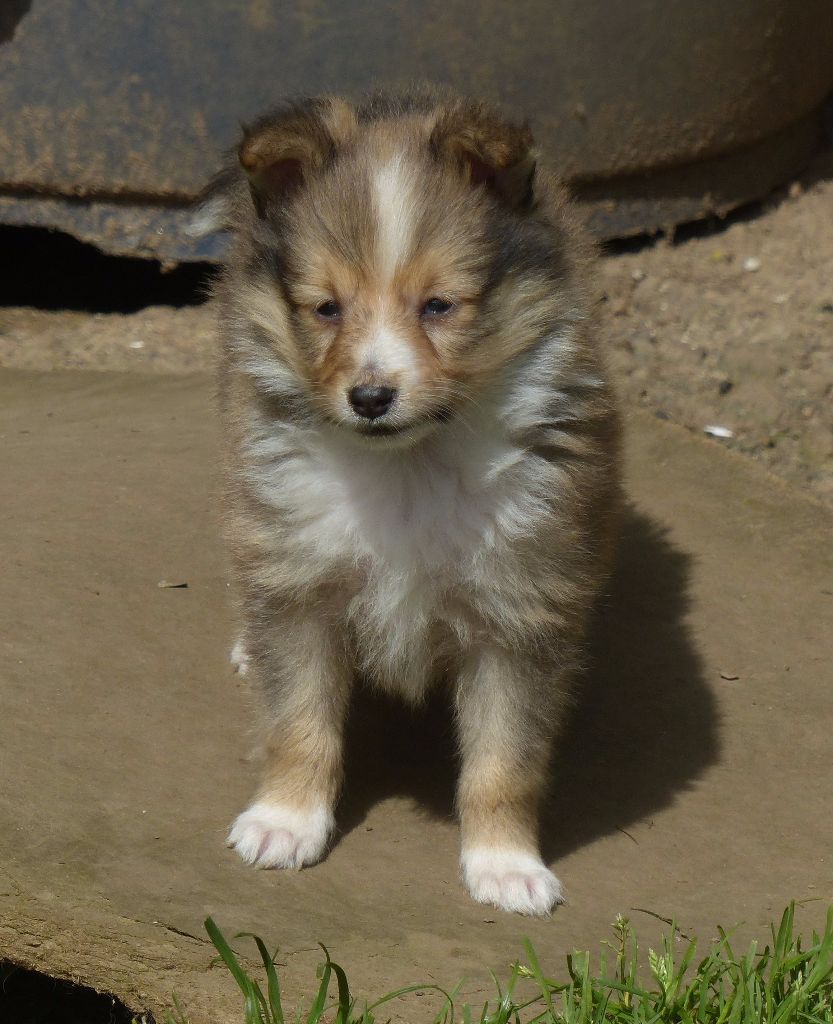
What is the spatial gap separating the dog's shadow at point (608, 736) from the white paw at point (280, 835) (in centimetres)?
19

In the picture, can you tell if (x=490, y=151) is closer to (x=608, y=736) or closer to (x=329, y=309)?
(x=329, y=309)

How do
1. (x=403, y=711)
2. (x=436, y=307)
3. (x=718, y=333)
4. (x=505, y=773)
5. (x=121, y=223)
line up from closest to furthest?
1. (x=436, y=307)
2. (x=505, y=773)
3. (x=403, y=711)
4. (x=718, y=333)
5. (x=121, y=223)

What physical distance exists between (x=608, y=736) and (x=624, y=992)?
51.2 inches

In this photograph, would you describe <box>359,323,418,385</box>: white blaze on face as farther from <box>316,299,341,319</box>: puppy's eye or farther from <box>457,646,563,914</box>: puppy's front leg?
<box>457,646,563,914</box>: puppy's front leg

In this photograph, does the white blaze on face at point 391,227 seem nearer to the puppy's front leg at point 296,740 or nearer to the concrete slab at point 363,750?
the puppy's front leg at point 296,740

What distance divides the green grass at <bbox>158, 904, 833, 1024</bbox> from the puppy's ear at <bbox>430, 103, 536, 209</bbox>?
5.34 feet

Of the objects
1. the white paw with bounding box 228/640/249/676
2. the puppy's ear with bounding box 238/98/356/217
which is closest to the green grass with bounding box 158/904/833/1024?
the white paw with bounding box 228/640/249/676

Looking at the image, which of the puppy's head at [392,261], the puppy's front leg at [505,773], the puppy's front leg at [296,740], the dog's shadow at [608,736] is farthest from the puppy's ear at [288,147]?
the dog's shadow at [608,736]

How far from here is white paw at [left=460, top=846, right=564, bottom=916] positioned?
317 cm

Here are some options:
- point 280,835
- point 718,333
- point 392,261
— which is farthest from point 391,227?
point 718,333

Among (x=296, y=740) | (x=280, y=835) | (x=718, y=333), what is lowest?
(x=280, y=835)

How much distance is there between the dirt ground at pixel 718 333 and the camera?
5.60 meters

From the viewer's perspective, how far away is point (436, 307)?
2.88 meters

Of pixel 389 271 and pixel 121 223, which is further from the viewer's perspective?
pixel 121 223
